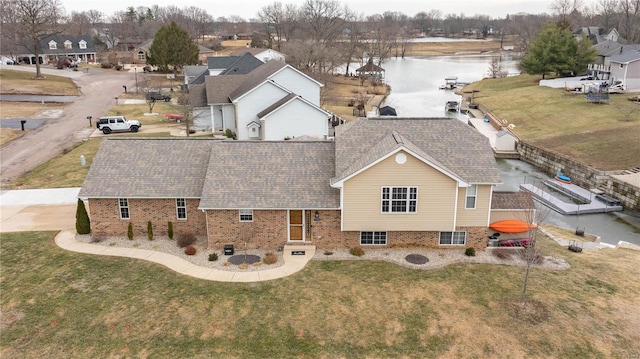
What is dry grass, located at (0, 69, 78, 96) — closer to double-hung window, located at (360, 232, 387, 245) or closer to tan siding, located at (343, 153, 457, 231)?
double-hung window, located at (360, 232, 387, 245)

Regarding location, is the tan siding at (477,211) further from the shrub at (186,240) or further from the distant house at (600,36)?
the distant house at (600,36)

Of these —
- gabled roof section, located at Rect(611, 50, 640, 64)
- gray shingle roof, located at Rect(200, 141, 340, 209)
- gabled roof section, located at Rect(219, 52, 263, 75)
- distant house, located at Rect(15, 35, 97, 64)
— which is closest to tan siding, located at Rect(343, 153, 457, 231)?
gray shingle roof, located at Rect(200, 141, 340, 209)

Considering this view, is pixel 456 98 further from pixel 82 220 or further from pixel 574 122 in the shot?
pixel 82 220

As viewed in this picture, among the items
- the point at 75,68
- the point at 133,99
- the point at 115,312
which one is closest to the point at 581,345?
the point at 115,312

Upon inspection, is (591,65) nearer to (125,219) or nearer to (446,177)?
(446,177)

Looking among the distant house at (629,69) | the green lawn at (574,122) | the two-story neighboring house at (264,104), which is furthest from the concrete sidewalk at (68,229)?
the distant house at (629,69)
